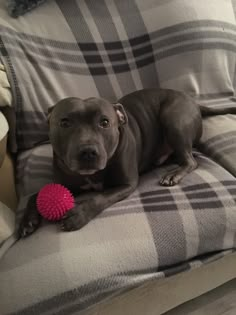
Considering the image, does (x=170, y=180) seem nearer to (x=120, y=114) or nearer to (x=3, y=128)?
(x=120, y=114)

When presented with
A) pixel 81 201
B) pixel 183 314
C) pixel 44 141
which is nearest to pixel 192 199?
pixel 81 201

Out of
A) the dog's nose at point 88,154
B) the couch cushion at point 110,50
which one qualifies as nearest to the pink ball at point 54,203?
the dog's nose at point 88,154

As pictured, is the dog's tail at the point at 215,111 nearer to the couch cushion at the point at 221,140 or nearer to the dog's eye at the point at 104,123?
the couch cushion at the point at 221,140

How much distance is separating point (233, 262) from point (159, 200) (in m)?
0.41

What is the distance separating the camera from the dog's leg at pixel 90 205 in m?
1.40

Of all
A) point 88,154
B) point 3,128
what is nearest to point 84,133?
point 88,154

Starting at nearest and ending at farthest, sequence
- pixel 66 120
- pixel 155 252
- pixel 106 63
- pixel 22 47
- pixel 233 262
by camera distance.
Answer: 1. pixel 155 252
2. pixel 66 120
3. pixel 233 262
4. pixel 22 47
5. pixel 106 63

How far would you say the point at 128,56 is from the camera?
6.73ft

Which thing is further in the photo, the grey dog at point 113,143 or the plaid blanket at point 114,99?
the grey dog at point 113,143

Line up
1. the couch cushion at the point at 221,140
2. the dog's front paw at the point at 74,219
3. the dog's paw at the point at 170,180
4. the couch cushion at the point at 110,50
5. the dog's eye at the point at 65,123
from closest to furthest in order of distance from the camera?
1. the dog's front paw at the point at 74,219
2. the dog's eye at the point at 65,123
3. the dog's paw at the point at 170,180
4. the couch cushion at the point at 221,140
5. the couch cushion at the point at 110,50

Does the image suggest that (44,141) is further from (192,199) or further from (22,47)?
(192,199)

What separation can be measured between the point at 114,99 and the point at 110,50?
222mm

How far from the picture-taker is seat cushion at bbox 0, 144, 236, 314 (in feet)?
4.12

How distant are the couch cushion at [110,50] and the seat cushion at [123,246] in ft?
1.75
